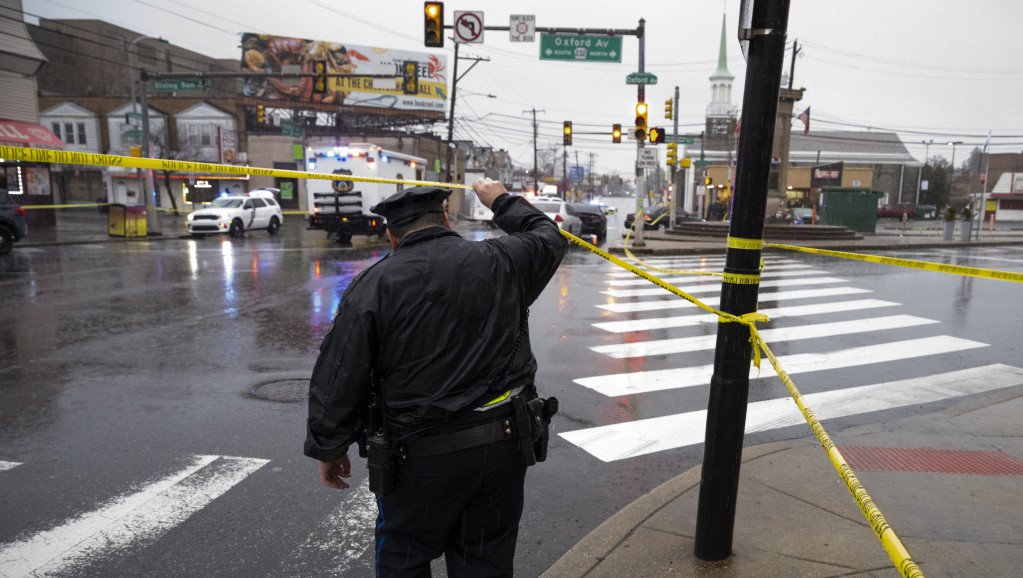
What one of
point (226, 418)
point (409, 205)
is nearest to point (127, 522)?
point (226, 418)

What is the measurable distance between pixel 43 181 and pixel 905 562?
125ft

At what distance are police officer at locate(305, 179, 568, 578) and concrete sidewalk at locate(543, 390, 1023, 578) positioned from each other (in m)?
0.99

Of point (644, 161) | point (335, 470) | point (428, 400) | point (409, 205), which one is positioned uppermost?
point (644, 161)

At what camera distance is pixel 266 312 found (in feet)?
33.4

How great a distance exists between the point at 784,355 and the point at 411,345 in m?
6.76

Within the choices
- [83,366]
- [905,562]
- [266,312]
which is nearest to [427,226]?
[905,562]

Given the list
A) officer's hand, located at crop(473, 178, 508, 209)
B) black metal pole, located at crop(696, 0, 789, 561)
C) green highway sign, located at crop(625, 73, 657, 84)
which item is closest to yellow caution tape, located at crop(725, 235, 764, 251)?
black metal pole, located at crop(696, 0, 789, 561)

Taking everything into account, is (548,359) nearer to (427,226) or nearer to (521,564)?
(521,564)

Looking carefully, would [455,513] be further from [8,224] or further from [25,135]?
[25,135]

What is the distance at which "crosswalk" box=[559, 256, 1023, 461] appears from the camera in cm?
557

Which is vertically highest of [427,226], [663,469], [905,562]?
[427,226]

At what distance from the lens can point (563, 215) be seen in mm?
25672

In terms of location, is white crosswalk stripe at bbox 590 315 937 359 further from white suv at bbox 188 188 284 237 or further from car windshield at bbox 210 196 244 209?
car windshield at bbox 210 196 244 209

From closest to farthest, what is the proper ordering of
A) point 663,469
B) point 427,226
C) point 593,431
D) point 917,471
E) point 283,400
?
1. point 427,226
2. point 917,471
3. point 663,469
4. point 593,431
5. point 283,400
